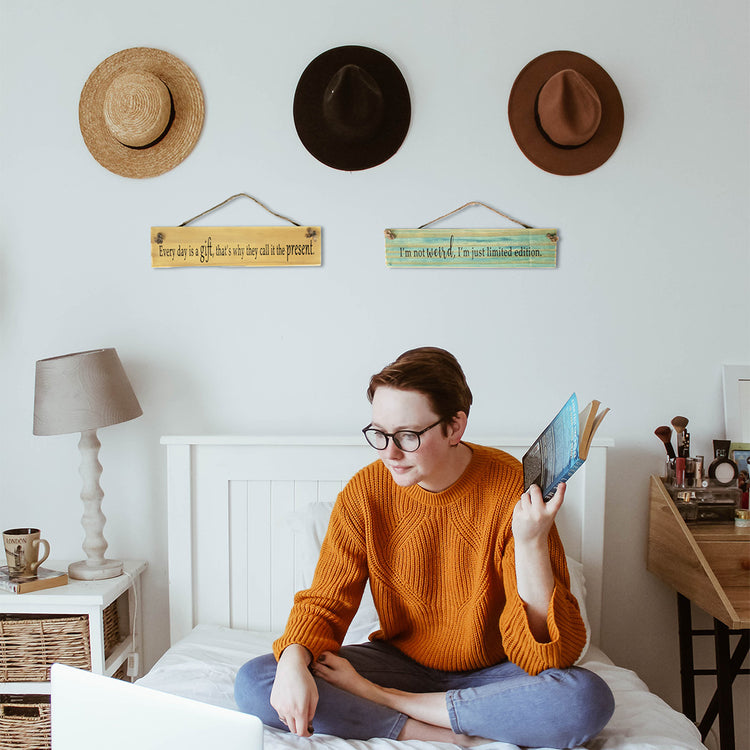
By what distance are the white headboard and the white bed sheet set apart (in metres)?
0.09

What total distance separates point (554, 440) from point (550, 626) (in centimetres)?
35

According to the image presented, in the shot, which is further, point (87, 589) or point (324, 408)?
point (324, 408)

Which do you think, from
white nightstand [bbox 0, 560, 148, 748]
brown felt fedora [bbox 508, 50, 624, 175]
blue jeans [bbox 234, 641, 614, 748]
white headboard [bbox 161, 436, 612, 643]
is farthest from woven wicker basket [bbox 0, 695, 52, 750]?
brown felt fedora [bbox 508, 50, 624, 175]

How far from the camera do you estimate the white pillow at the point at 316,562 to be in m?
1.75

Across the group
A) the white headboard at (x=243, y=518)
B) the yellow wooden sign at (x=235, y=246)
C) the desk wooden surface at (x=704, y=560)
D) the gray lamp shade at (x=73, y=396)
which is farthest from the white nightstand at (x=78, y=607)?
the desk wooden surface at (x=704, y=560)

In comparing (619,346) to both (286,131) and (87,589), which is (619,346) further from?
(87,589)

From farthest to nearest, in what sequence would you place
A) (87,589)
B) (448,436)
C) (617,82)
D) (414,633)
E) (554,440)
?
(617,82) < (87,589) < (414,633) < (448,436) < (554,440)

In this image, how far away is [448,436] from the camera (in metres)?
1.39

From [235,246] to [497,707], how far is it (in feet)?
4.49

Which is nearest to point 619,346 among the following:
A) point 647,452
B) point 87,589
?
point 647,452

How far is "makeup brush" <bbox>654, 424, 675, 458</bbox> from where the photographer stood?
1.92 meters

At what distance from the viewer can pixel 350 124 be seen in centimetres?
197

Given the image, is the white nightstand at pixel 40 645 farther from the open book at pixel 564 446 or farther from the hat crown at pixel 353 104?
the hat crown at pixel 353 104

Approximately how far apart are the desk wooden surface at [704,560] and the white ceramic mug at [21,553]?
1637 millimetres
